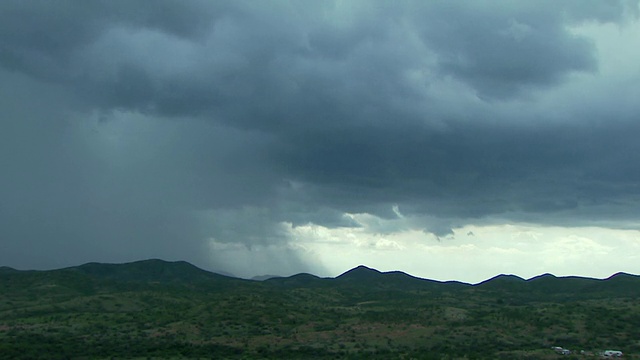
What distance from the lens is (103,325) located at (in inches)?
5748

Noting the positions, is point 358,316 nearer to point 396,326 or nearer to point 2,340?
point 396,326

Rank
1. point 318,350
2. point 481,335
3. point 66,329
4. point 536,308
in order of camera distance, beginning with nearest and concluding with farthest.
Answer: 1. point 318,350
2. point 481,335
3. point 66,329
4. point 536,308

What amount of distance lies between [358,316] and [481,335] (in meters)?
42.8

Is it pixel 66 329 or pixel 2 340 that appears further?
pixel 66 329

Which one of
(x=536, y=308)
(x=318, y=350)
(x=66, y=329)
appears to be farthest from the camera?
(x=536, y=308)

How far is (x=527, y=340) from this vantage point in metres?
127

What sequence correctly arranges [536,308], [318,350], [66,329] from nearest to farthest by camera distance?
[318,350], [66,329], [536,308]

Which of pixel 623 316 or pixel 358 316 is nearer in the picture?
pixel 623 316

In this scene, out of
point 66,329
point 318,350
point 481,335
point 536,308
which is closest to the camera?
point 318,350

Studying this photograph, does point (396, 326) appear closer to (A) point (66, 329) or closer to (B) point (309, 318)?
(B) point (309, 318)

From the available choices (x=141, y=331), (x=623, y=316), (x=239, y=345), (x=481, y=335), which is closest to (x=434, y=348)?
(x=481, y=335)

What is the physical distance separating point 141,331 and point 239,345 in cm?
3012

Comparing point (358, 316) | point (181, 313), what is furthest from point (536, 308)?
point (181, 313)

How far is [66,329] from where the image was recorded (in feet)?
455
